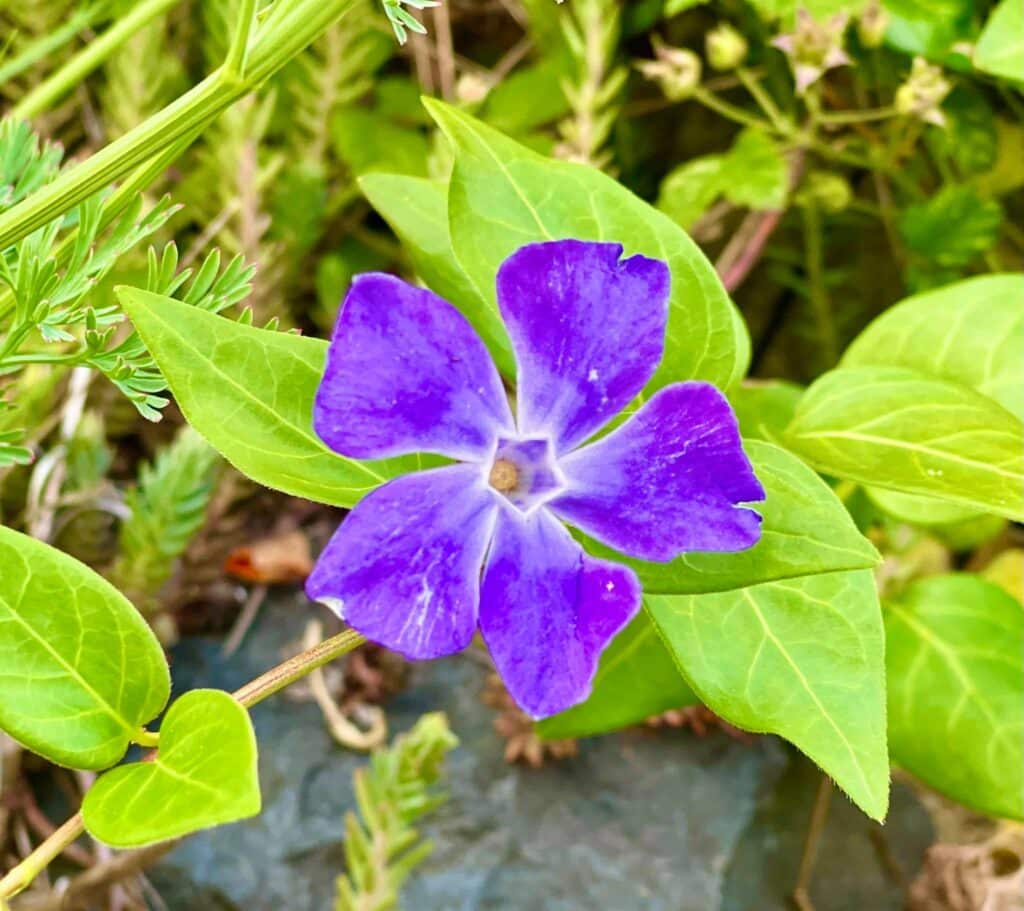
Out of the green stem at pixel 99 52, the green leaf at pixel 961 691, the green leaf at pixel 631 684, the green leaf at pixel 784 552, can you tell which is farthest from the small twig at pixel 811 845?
the green stem at pixel 99 52

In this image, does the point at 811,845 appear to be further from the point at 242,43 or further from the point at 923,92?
the point at 242,43

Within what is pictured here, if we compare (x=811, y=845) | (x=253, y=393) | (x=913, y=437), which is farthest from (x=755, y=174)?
(x=253, y=393)

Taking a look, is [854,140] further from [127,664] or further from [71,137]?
[127,664]

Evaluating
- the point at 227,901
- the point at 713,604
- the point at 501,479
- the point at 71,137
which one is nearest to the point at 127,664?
the point at 501,479

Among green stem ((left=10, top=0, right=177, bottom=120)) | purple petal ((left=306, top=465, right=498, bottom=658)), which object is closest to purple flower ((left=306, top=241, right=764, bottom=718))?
purple petal ((left=306, top=465, right=498, bottom=658))

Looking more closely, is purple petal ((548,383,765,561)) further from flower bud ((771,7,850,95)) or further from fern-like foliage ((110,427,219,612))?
flower bud ((771,7,850,95))

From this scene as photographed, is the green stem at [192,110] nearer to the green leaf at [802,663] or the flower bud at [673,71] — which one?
the green leaf at [802,663]

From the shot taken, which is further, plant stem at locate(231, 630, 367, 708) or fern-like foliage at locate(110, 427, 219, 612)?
fern-like foliage at locate(110, 427, 219, 612)
